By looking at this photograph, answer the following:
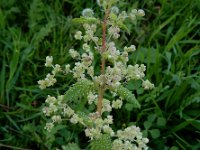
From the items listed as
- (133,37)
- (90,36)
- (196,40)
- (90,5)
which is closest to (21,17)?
(90,5)

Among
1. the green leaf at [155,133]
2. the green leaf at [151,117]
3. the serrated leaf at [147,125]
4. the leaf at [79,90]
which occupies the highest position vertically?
the leaf at [79,90]

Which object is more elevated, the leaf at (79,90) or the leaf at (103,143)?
the leaf at (79,90)

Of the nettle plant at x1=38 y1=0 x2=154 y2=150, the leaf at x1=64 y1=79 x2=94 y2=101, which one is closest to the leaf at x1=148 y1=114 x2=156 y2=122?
the nettle plant at x1=38 y1=0 x2=154 y2=150

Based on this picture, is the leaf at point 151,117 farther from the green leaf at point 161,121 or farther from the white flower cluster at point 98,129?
the white flower cluster at point 98,129

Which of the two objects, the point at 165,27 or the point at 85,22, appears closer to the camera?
the point at 85,22

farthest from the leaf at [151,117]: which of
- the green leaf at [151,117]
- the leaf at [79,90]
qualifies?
the leaf at [79,90]

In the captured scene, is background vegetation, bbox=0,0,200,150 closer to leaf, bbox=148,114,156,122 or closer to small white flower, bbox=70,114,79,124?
leaf, bbox=148,114,156,122

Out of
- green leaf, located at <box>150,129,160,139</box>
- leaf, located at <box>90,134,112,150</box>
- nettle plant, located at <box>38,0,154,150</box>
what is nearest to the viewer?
nettle plant, located at <box>38,0,154,150</box>

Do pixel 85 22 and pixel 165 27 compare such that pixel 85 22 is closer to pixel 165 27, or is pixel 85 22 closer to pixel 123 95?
pixel 123 95
